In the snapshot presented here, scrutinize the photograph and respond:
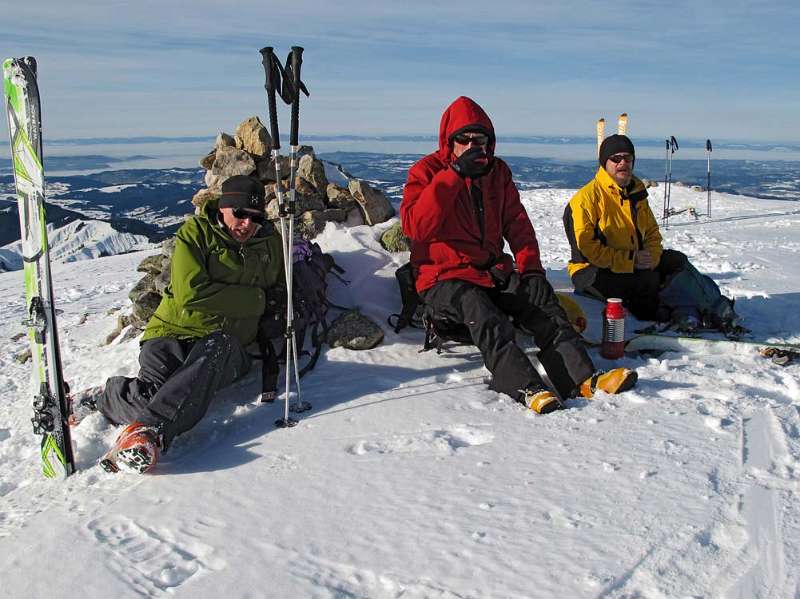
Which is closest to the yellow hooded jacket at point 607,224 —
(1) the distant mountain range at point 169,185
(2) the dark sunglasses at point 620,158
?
(2) the dark sunglasses at point 620,158

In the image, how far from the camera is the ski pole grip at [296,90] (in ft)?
11.9

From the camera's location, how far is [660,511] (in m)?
2.60

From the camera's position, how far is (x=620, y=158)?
5.21 metres

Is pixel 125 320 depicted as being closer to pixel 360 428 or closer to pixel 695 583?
pixel 360 428

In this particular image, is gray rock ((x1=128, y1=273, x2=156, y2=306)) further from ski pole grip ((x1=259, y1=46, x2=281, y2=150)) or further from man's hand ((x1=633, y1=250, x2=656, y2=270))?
man's hand ((x1=633, y1=250, x2=656, y2=270))

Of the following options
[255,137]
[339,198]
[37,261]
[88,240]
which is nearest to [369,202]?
[339,198]

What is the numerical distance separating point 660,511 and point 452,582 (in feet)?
3.03

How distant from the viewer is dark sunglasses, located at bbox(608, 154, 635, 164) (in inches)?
205

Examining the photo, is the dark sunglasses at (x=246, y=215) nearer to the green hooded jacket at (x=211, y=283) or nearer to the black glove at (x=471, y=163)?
the green hooded jacket at (x=211, y=283)

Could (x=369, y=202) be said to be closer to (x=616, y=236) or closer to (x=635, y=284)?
(x=616, y=236)

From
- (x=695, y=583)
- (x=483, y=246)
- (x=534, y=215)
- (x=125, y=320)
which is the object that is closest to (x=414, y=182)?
(x=483, y=246)

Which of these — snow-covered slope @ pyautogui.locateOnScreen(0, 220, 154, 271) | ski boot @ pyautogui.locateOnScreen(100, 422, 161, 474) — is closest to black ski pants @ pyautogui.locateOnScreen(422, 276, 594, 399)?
ski boot @ pyautogui.locateOnScreen(100, 422, 161, 474)

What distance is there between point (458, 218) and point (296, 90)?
1.50 metres

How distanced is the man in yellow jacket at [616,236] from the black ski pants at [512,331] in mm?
1023
